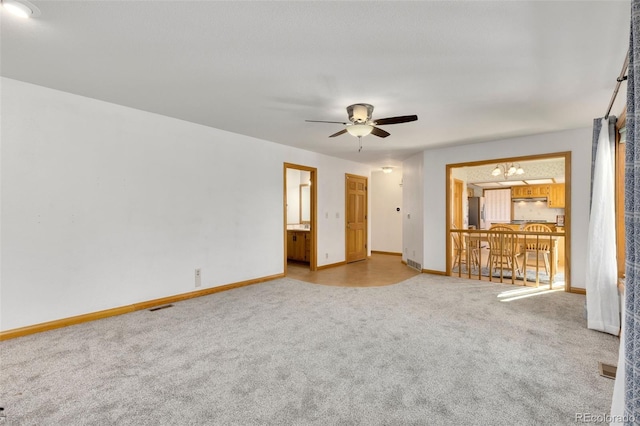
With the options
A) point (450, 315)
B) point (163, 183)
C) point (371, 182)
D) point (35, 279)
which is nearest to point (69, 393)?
point (35, 279)

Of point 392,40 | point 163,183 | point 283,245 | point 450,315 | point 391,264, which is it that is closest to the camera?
point 392,40

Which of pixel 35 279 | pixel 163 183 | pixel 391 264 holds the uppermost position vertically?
pixel 163 183

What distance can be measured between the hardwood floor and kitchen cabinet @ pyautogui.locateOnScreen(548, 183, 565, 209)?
18.8ft

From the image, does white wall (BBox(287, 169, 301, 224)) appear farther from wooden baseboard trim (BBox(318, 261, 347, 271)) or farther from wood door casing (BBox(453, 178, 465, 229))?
wood door casing (BBox(453, 178, 465, 229))

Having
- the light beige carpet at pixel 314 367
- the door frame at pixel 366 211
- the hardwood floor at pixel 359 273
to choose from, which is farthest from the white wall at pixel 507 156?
the door frame at pixel 366 211

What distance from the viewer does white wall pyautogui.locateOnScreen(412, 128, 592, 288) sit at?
4.54 m

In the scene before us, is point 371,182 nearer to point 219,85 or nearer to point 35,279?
point 219,85

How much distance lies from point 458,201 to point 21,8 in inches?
324

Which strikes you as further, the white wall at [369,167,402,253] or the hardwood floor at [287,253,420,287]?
the white wall at [369,167,402,253]

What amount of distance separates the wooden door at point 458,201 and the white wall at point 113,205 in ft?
16.5

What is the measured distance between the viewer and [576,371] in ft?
7.45

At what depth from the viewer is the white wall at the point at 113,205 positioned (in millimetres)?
2973

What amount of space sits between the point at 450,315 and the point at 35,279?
4.50 metres

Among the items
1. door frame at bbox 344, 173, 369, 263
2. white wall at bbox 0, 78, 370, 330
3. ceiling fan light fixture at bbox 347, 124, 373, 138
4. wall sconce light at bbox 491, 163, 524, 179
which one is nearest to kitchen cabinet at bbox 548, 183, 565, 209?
wall sconce light at bbox 491, 163, 524, 179
